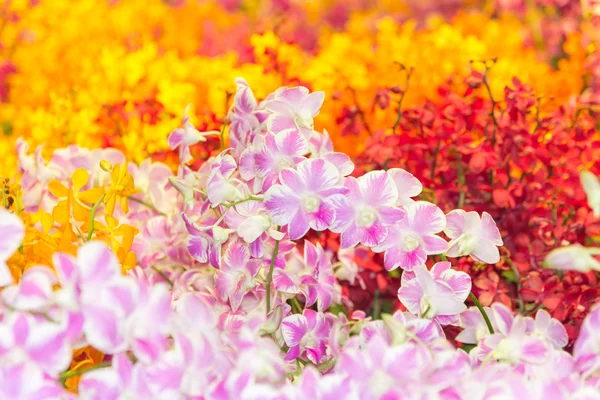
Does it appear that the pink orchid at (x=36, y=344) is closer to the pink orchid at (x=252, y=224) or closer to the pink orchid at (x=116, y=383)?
the pink orchid at (x=116, y=383)

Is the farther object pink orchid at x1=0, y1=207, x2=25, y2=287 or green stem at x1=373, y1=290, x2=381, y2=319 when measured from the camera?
green stem at x1=373, y1=290, x2=381, y2=319

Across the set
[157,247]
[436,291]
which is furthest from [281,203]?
[157,247]

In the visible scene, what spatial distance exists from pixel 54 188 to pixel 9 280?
9.2 inches

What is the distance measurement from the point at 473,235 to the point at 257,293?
20 centimetres

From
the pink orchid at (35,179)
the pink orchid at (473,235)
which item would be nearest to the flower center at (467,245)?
the pink orchid at (473,235)

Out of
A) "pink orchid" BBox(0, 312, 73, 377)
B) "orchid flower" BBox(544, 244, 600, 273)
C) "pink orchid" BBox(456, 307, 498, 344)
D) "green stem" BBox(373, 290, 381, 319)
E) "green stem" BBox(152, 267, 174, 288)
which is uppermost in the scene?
"orchid flower" BBox(544, 244, 600, 273)

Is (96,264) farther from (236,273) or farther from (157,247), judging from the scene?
(157,247)

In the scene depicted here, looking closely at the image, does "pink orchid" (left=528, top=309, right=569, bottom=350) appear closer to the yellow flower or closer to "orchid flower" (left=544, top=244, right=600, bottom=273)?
"orchid flower" (left=544, top=244, right=600, bottom=273)

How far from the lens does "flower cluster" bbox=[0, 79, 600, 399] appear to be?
457mm

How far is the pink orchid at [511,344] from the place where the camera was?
20.5 inches

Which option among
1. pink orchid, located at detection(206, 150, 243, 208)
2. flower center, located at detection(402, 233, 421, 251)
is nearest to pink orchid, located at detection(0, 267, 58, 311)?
pink orchid, located at detection(206, 150, 243, 208)

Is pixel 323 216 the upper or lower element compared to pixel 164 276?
upper

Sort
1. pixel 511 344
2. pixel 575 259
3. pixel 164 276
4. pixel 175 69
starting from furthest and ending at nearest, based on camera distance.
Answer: pixel 175 69
pixel 164 276
pixel 511 344
pixel 575 259

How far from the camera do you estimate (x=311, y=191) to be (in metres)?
0.56
